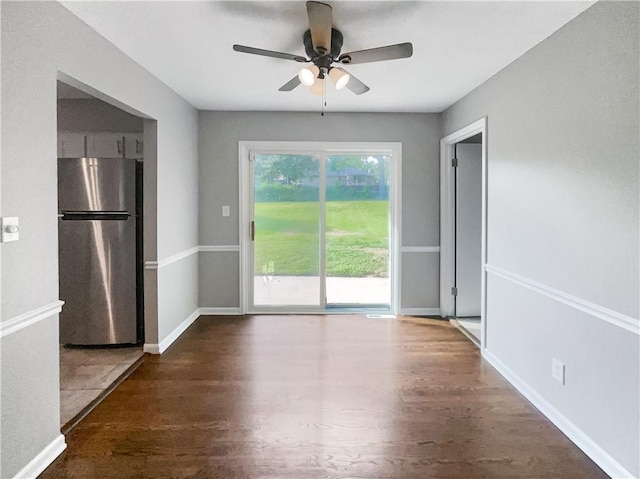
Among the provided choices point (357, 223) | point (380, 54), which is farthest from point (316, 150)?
point (380, 54)

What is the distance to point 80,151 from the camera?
4.12m

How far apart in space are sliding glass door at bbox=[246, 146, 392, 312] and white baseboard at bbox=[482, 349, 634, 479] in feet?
7.27

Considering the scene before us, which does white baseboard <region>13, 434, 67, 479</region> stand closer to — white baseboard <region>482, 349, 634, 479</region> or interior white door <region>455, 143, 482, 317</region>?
white baseboard <region>482, 349, 634, 479</region>

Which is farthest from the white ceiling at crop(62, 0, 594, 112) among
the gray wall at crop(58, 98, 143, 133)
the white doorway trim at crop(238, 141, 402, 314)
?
the white doorway trim at crop(238, 141, 402, 314)

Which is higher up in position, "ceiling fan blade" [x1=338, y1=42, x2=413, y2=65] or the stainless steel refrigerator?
"ceiling fan blade" [x1=338, y1=42, x2=413, y2=65]

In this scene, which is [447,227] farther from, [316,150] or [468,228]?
[316,150]

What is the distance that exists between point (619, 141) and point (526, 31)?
3.22 ft

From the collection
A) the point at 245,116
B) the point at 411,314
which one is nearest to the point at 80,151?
the point at 245,116

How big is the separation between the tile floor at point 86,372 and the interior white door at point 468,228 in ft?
11.5

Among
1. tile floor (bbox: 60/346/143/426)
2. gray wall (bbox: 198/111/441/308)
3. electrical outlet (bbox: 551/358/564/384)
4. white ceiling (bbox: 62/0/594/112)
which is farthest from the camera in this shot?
gray wall (bbox: 198/111/441/308)

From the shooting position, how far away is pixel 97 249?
11.8ft

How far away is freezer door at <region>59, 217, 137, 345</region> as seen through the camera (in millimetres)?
3588

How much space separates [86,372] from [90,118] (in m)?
2.47

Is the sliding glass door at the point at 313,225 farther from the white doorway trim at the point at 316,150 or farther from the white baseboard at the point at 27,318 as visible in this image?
the white baseboard at the point at 27,318
